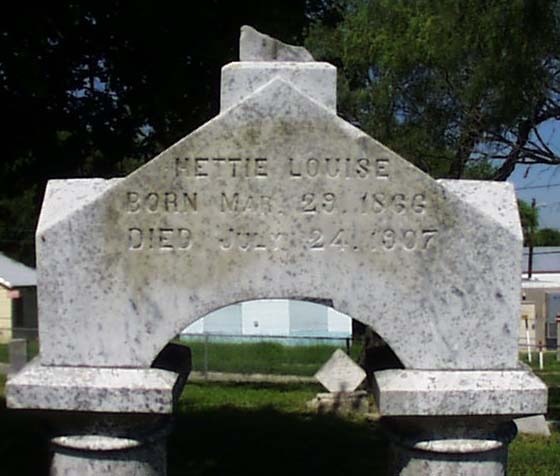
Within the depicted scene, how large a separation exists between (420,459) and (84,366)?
133 cm

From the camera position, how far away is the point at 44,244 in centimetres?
367

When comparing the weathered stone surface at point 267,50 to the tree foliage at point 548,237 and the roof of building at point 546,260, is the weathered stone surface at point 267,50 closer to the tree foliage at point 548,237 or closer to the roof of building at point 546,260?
the roof of building at point 546,260

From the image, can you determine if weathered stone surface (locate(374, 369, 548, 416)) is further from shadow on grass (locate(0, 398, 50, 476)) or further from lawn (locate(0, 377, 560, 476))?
lawn (locate(0, 377, 560, 476))

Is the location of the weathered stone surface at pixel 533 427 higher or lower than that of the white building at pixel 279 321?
higher

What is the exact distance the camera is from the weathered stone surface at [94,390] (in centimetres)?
364

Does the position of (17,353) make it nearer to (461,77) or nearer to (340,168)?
(461,77)

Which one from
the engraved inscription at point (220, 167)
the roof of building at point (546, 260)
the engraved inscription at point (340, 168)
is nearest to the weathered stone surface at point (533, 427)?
the engraved inscription at point (340, 168)

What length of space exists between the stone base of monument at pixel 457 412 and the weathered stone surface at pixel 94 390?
844 mm

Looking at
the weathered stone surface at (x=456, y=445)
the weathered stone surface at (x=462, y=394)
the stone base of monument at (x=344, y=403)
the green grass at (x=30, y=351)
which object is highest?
the weathered stone surface at (x=462, y=394)

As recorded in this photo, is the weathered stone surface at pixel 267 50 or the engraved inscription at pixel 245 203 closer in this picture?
the engraved inscription at pixel 245 203

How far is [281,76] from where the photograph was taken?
12.2 feet

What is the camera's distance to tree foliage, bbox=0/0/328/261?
7.69 m

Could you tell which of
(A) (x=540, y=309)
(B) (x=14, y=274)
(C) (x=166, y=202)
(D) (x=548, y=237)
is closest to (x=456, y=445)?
(C) (x=166, y=202)

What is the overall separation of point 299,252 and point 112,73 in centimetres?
500
